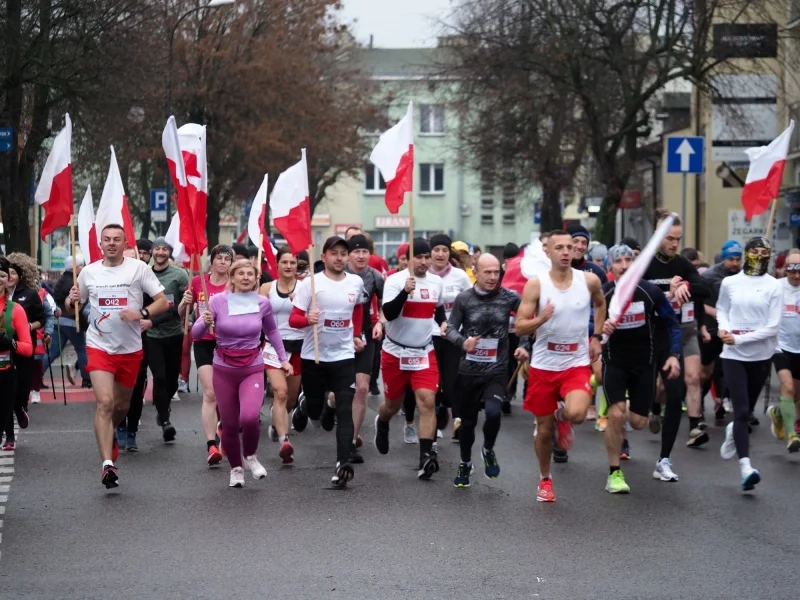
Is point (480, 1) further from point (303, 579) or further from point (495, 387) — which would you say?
point (303, 579)

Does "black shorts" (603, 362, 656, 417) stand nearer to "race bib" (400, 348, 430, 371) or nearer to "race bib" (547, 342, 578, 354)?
"race bib" (547, 342, 578, 354)

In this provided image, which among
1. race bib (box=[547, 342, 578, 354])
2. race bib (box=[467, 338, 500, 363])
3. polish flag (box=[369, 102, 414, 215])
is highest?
polish flag (box=[369, 102, 414, 215])

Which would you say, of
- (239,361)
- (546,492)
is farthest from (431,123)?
(546,492)

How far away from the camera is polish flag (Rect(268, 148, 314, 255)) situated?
12914 mm

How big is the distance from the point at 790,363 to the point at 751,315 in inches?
66.7

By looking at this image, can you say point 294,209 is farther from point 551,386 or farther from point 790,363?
point 790,363

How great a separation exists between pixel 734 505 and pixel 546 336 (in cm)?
168

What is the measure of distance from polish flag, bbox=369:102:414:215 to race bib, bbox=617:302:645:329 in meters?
2.45

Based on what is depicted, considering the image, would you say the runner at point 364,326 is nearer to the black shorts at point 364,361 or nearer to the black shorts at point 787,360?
the black shorts at point 364,361

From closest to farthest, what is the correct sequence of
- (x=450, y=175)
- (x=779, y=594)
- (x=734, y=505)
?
(x=779, y=594) → (x=734, y=505) → (x=450, y=175)

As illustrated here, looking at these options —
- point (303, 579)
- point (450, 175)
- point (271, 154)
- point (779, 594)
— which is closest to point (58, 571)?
point (303, 579)

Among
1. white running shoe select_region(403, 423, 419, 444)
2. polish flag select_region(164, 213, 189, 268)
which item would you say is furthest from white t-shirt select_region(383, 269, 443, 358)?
polish flag select_region(164, 213, 189, 268)

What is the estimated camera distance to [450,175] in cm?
7944

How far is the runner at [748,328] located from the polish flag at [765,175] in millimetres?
3007
